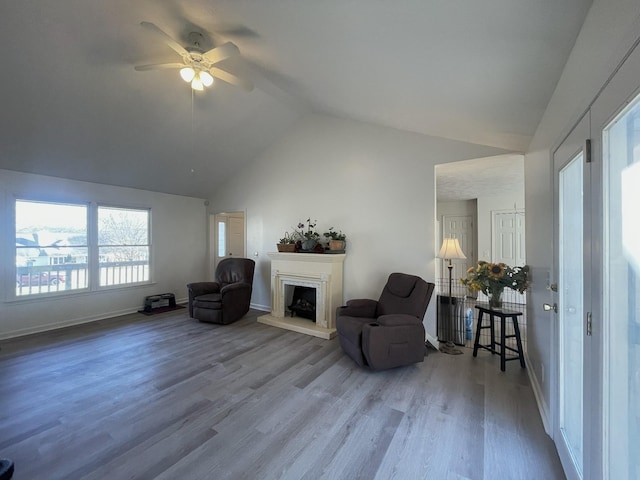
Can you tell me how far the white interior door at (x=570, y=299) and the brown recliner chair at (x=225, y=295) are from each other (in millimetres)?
4019

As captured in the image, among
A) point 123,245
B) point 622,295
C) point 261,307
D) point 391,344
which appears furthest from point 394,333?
point 123,245

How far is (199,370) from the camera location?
111 inches

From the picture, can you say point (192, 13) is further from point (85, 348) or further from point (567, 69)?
point (85, 348)

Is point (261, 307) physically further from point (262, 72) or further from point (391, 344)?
point (262, 72)

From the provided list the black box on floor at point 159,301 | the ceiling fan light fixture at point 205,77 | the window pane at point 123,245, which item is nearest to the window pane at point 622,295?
the ceiling fan light fixture at point 205,77

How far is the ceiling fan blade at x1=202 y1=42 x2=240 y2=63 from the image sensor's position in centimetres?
208

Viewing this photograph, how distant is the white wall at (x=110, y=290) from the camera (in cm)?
376

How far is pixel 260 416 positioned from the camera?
209 cm

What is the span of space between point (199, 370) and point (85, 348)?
180 cm

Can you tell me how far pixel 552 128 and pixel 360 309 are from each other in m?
2.59

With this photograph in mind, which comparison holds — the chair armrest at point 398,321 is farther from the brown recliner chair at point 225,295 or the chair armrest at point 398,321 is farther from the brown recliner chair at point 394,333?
the brown recliner chair at point 225,295

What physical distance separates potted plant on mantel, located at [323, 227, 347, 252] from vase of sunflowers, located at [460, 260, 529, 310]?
1.80 m

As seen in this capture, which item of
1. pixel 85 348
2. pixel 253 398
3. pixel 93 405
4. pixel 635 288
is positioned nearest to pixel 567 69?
pixel 635 288

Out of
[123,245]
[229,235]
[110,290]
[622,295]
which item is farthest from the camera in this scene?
[229,235]
